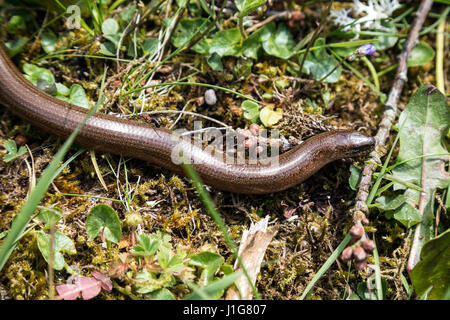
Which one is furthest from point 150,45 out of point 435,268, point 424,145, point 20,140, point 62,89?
point 435,268

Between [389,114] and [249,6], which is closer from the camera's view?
[249,6]

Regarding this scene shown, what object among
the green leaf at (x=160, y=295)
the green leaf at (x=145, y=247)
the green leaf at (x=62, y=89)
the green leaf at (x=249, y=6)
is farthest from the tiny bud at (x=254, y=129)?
the green leaf at (x=62, y=89)

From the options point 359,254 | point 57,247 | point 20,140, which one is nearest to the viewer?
point 359,254

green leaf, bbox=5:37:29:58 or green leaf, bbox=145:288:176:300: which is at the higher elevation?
green leaf, bbox=5:37:29:58

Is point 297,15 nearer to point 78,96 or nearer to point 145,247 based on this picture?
point 78,96

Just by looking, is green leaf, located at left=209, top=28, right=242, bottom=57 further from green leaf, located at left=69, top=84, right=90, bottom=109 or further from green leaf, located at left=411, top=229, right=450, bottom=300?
green leaf, located at left=411, top=229, right=450, bottom=300

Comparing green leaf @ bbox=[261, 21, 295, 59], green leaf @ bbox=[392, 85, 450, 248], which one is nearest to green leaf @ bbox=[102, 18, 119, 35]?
green leaf @ bbox=[261, 21, 295, 59]
